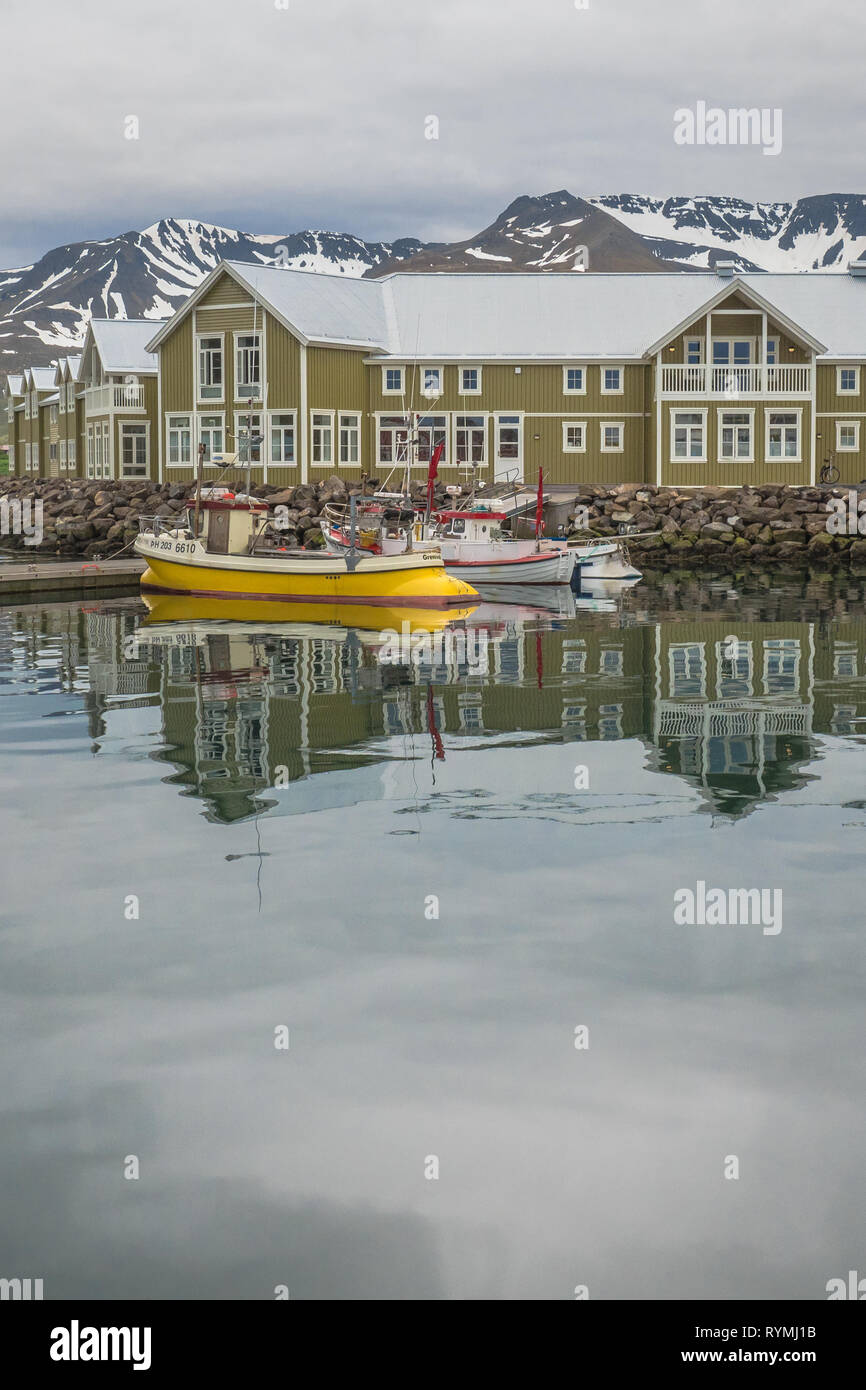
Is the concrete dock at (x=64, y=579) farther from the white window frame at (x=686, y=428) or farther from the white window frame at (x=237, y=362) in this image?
the white window frame at (x=686, y=428)

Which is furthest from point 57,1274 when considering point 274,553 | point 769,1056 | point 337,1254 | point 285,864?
point 274,553

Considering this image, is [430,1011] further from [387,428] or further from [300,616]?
[387,428]

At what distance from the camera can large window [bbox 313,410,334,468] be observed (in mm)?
60531

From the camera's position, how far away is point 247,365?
60781 millimetres

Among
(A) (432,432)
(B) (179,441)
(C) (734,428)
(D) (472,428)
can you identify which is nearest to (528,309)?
(D) (472,428)

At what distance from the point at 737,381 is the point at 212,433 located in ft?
Answer: 68.8

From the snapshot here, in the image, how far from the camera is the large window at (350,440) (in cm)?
6166

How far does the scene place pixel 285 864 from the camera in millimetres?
12344

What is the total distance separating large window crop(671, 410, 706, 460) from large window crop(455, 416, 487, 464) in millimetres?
7509

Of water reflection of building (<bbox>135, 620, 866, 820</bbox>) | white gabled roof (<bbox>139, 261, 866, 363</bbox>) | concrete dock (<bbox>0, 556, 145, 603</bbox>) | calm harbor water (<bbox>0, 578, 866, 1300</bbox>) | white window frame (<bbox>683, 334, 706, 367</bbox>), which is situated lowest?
calm harbor water (<bbox>0, 578, 866, 1300</bbox>)

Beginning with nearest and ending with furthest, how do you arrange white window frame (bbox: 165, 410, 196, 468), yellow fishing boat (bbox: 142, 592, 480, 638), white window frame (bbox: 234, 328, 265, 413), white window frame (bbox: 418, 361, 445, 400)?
yellow fishing boat (bbox: 142, 592, 480, 638) → white window frame (bbox: 234, 328, 265, 413) → white window frame (bbox: 418, 361, 445, 400) → white window frame (bbox: 165, 410, 196, 468)

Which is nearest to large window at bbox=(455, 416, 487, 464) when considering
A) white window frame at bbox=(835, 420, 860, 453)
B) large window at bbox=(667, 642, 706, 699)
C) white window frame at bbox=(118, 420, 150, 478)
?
white window frame at bbox=(835, 420, 860, 453)

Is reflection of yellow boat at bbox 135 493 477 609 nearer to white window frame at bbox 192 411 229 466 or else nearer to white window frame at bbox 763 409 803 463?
white window frame at bbox 192 411 229 466
